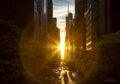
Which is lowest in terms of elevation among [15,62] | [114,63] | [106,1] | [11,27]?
[114,63]

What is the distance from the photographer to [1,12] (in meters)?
44.6

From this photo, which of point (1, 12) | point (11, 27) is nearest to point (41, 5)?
point (1, 12)

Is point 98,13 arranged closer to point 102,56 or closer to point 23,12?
point 23,12

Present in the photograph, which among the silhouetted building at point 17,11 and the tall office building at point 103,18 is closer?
the silhouetted building at point 17,11

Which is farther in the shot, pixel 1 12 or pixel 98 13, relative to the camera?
pixel 98 13

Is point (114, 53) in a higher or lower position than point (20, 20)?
lower

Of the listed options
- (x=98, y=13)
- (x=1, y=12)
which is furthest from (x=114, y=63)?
(x=98, y=13)

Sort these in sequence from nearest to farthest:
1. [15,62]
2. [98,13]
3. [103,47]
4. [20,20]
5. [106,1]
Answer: [15,62] → [103,47] → [20,20] → [106,1] → [98,13]

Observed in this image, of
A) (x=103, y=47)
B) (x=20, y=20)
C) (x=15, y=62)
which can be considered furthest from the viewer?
(x=20, y=20)

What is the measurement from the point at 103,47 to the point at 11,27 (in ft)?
81.0

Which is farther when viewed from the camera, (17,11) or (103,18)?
(103,18)

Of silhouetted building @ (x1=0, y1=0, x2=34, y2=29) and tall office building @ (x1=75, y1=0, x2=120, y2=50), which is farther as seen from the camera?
tall office building @ (x1=75, y1=0, x2=120, y2=50)

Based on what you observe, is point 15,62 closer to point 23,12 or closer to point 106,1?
point 23,12

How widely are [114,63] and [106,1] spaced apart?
245 feet
